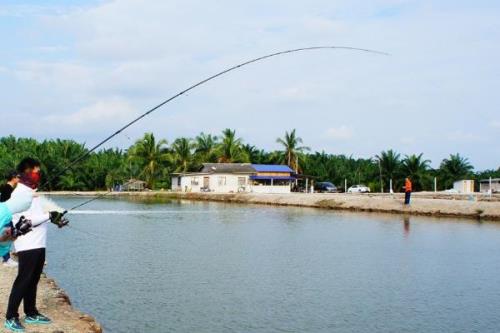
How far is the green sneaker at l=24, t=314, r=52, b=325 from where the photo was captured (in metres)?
7.23

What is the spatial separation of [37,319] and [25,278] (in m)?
0.62

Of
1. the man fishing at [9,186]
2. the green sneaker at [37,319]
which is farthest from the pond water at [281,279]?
the man fishing at [9,186]

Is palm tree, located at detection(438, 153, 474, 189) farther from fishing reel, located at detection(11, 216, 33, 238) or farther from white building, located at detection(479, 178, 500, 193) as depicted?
fishing reel, located at detection(11, 216, 33, 238)

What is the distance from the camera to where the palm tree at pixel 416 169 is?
60250 mm

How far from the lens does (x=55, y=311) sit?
8242 mm

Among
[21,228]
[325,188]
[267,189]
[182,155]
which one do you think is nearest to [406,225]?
[21,228]

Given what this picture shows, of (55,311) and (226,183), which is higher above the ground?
(226,183)

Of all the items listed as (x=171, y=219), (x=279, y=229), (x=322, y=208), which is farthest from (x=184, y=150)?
(x=279, y=229)

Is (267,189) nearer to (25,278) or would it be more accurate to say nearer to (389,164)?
(389,164)

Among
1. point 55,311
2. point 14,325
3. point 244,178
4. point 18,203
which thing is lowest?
point 55,311

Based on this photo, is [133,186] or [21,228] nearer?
[21,228]

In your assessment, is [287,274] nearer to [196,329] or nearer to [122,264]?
[122,264]

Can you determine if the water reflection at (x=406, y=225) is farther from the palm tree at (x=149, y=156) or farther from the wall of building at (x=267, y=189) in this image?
the palm tree at (x=149, y=156)

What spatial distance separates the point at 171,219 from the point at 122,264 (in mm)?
16101
